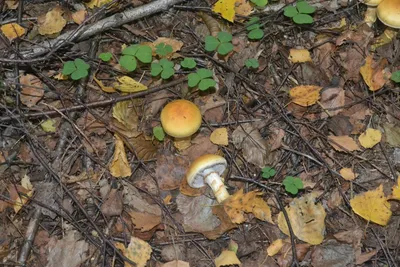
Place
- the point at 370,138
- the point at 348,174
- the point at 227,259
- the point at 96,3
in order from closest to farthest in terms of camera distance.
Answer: the point at 227,259 < the point at 348,174 < the point at 370,138 < the point at 96,3

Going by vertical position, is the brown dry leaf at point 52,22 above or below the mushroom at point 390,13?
above

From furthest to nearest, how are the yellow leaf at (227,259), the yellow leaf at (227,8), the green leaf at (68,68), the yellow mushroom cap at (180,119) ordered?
the yellow leaf at (227,8)
the green leaf at (68,68)
the yellow mushroom cap at (180,119)
the yellow leaf at (227,259)

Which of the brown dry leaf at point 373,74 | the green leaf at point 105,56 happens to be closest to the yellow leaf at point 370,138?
the brown dry leaf at point 373,74

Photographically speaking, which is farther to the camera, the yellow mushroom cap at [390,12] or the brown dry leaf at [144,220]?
the yellow mushroom cap at [390,12]

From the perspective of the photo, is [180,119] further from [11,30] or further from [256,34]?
[11,30]

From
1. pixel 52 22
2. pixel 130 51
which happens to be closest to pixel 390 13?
pixel 130 51

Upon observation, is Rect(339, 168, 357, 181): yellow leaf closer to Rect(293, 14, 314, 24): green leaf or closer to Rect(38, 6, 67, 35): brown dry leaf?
Rect(293, 14, 314, 24): green leaf

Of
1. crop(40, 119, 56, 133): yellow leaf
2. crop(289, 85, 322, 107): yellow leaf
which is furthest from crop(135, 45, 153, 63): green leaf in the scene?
crop(289, 85, 322, 107): yellow leaf

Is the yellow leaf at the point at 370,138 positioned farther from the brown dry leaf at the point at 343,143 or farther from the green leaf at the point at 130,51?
the green leaf at the point at 130,51
